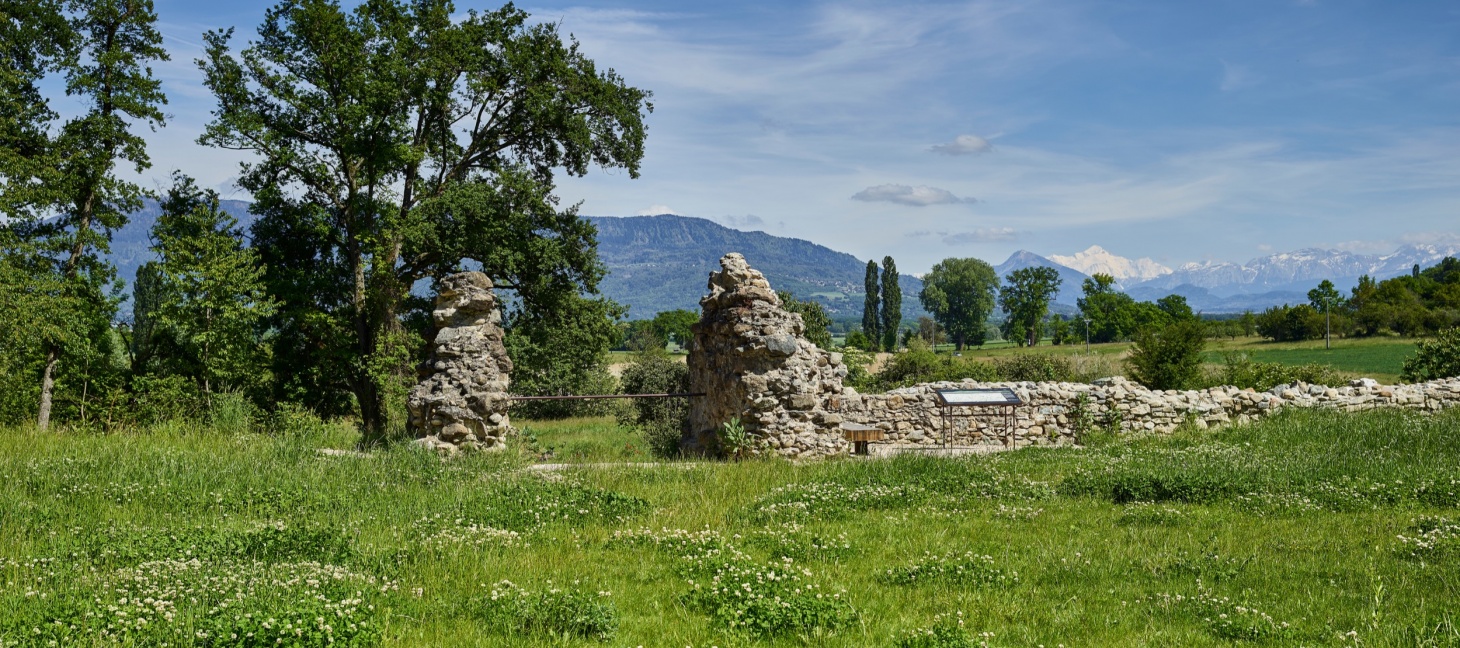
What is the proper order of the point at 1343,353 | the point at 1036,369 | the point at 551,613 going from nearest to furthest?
the point at 551,613 → the point at 1036,369 → the point at 1343,353

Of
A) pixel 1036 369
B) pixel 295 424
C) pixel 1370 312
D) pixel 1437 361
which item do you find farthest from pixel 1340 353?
pixel 295 424

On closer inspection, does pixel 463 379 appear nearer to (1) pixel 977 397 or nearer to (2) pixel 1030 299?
(1) pixel 977 397

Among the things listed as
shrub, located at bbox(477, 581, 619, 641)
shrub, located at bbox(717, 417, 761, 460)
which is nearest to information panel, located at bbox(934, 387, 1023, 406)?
shrub, located at bbox(717, 417, 761, 460)

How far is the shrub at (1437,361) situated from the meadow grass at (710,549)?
50.5 ft

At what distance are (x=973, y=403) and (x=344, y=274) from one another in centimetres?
1831

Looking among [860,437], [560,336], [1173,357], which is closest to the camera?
[860,437]

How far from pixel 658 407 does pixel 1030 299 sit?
89.3 meters

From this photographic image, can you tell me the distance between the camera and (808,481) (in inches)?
467

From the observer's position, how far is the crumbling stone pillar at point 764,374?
14.9m

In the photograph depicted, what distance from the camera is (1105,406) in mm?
20391

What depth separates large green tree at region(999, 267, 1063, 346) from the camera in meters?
108

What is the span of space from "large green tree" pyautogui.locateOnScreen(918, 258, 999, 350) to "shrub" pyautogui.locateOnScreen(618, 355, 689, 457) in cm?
10856

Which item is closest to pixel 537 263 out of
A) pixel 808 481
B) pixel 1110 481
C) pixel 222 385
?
pixel 222 385

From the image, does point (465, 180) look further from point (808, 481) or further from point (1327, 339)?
point (1327, 339)
